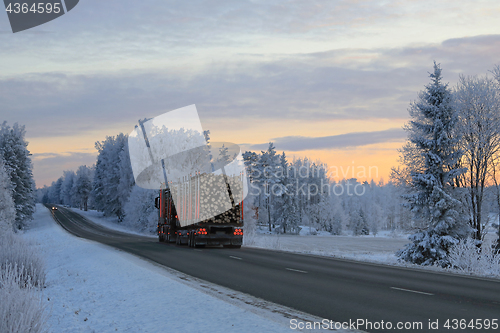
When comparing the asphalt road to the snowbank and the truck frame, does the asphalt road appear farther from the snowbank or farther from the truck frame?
the truck frame

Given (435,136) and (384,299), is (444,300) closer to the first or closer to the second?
(384,299)

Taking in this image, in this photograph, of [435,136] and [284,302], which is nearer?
[284,302]

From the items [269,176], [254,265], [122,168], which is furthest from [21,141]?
[254,265]

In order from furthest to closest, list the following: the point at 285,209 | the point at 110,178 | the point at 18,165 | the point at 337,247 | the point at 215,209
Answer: the point at 285,209, the point at 110,178, the point at 18,165, the point at 337,247, the point at 215,209

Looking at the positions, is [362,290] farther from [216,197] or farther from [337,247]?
[337,247]

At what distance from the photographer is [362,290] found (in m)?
10.6

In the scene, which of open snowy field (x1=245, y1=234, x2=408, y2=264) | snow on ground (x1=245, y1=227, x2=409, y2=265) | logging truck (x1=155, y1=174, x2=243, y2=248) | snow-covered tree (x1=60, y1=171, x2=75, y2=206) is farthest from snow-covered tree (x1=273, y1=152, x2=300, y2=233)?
snow-covered tree (x1=60, y1=171, x2=75, y2=206)

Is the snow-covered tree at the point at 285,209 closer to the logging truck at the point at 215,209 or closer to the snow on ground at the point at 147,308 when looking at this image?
the logging truck at the point at 215,209

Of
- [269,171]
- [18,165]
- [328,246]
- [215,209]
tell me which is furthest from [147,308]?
[269,171]

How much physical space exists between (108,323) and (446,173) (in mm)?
22625

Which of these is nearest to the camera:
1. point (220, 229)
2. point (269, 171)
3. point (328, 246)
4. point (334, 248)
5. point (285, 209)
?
point (220, 229)

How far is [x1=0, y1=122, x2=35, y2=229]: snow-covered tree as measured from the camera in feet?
215

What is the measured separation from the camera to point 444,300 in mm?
9227

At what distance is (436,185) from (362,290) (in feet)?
51.8
